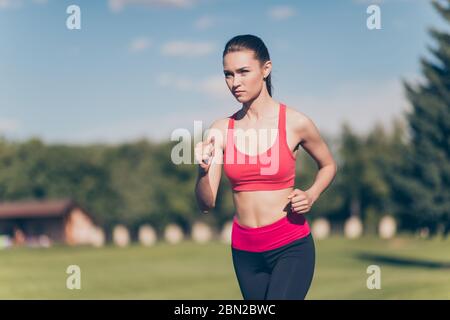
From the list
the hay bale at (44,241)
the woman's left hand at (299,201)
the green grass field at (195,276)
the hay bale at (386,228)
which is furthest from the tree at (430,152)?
the hay bale at (44,241)

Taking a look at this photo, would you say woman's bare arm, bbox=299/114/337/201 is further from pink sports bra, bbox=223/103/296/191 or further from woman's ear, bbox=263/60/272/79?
woman's ear, bbox=263/60/272/79

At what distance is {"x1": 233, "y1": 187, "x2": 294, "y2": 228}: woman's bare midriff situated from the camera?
21.5 feet

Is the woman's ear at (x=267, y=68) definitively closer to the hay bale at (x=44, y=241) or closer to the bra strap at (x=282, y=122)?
the bra strap at (x=282, y=122)

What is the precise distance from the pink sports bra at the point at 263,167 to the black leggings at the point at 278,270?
519 millimetres

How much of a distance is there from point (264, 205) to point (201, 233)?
62240 mm

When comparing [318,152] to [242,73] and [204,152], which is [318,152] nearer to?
[242,73]

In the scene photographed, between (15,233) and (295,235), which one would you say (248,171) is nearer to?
(295,235)

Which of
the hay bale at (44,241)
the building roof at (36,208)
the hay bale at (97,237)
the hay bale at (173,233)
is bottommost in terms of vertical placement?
the hay bale at (173,233)

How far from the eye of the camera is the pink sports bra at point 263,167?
255 inches

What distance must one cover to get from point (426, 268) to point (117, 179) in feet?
138

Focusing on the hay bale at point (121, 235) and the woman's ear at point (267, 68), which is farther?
the hay bale at point (121, 235)

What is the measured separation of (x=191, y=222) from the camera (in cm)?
7219
